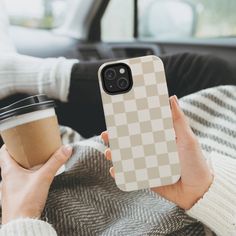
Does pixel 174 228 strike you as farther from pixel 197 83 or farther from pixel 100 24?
pixel 100 24

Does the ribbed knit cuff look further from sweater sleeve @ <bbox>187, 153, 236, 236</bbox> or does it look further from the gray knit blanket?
sweater sleeve @ <bbox>187, 153, 236, 236</bbox>

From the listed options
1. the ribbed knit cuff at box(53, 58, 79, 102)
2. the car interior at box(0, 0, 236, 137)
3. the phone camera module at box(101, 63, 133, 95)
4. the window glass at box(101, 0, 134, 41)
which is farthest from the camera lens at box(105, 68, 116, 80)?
the window glass at box(101, 0, 134, 41)

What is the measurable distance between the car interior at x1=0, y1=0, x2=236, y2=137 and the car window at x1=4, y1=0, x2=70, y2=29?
48mm

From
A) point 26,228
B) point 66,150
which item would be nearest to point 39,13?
point 66,150

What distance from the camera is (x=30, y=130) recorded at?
0.61 meters

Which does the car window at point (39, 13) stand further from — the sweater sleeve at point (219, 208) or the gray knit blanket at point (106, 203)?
the sweater sleeve at point (219, 208)

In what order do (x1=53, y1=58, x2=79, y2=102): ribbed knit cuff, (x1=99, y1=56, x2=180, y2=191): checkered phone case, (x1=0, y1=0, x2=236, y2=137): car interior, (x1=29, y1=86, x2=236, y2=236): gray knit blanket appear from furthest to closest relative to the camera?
1. (x1=0, y1=0, x2=236, y2=137): car interior
2. (x1=53, y1=58, x2=79, y2=102): ribbed knit cuff
3. (x1=29, y1=86, x2=236, y2=236): gray knit blanket
4. (x1=99, y1=56, x2=180, y2=191): checkered phone case

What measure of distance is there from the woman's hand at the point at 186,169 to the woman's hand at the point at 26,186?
11cm

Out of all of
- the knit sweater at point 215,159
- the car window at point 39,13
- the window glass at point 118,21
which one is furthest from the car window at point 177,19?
the knit sweater at point 215,159

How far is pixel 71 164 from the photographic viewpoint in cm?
70

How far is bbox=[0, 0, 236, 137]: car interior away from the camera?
4.14 feet

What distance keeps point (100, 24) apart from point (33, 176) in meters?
1.00

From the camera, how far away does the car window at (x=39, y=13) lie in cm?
148

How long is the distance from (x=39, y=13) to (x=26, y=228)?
115 centimetres
